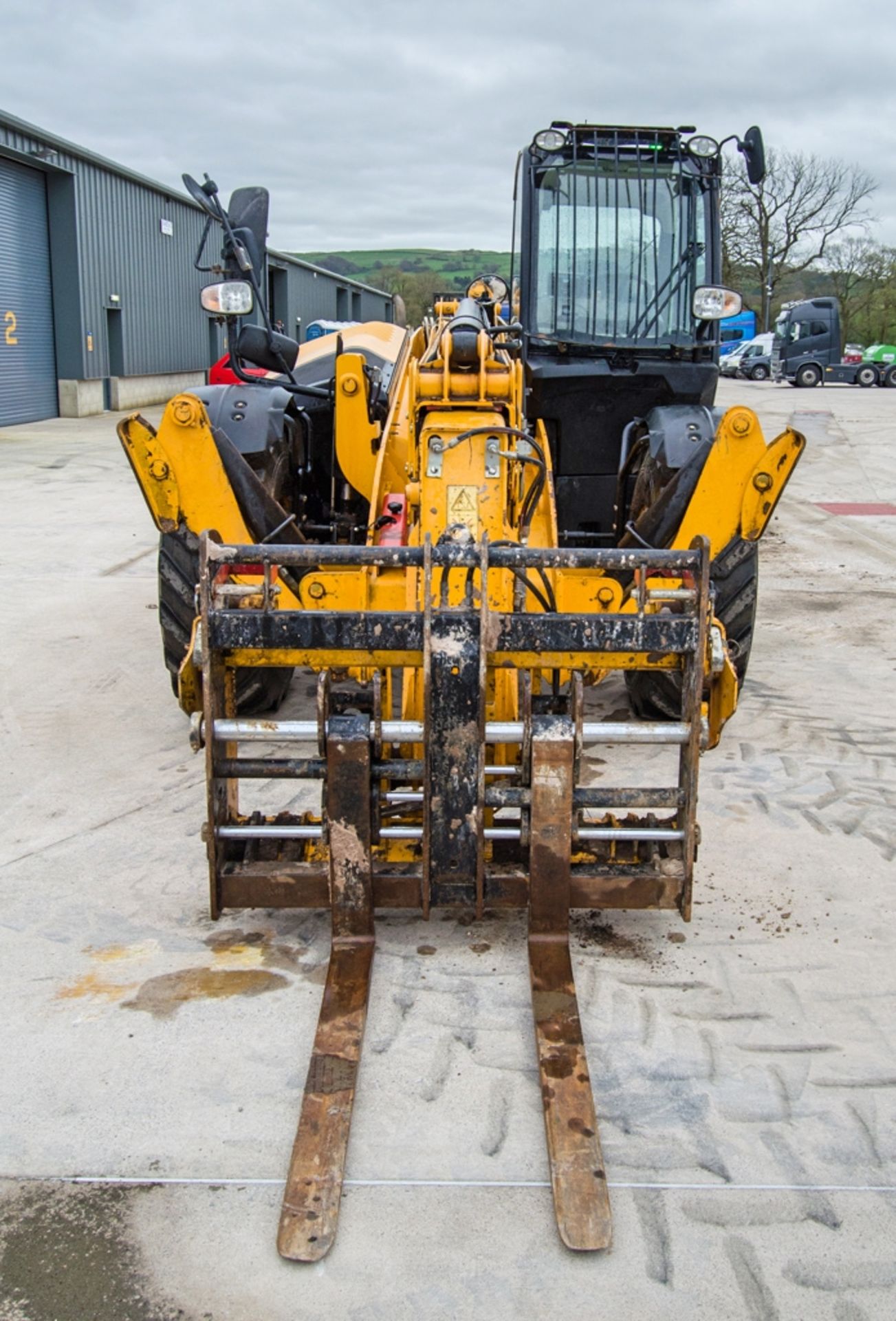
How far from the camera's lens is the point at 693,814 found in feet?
11.7

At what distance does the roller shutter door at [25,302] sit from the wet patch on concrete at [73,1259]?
19.6m

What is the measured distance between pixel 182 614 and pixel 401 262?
76681mm

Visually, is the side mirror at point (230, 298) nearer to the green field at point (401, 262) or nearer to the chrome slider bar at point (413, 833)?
the chrome slider bar at point (413, 833)

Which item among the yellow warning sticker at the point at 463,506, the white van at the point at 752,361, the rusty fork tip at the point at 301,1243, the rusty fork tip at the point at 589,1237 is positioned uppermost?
the white van at the point at 752,361

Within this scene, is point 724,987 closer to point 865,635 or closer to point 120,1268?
point 120,1268

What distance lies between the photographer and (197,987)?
135 inches

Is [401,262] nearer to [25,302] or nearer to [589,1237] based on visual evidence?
[25,302]

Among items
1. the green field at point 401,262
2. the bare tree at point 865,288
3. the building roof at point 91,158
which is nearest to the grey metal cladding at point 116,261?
the building roof at point 91,158

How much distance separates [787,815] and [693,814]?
4.08 feet

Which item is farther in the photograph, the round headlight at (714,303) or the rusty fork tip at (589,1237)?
the round headlight at (714,303)

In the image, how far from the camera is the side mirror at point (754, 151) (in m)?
6.19

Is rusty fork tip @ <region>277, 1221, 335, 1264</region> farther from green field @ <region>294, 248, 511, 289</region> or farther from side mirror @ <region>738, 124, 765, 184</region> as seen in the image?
green field @ <region>294, 248, 511, 289</region>

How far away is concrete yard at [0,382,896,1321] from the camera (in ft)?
7.97

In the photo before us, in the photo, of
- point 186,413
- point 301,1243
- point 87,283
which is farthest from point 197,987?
point 87,283
